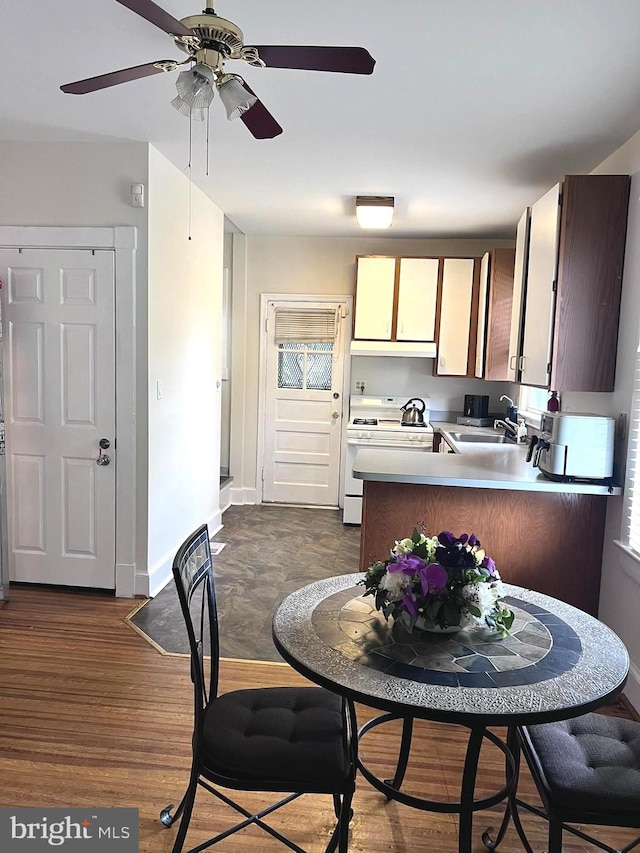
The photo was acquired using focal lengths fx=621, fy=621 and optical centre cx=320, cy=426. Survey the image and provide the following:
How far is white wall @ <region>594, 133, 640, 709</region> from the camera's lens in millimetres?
2707

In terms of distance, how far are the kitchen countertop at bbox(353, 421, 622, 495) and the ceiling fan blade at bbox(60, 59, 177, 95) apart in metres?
1.76

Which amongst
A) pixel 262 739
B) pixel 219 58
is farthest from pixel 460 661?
pixel 219 58

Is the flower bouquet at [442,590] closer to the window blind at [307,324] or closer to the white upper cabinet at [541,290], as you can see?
the white upper cabinet at [541,290]

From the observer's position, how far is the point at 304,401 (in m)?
6.04

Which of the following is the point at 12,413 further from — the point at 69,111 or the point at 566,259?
the point at 566,259

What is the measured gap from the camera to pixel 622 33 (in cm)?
210

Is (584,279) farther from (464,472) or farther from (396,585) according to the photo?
(396,585)

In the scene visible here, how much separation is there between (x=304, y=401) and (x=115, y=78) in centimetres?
420

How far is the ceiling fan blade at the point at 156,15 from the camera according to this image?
1.54 metres

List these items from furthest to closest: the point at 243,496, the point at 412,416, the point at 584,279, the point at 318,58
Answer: the point at 243,496 < the point at 412,416 < the point at 584,279 < the point at 318,58

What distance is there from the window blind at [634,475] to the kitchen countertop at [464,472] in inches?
3.4

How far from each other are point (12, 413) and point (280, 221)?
2732 millimetres

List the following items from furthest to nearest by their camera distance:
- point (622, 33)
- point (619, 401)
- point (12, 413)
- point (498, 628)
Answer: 1. point (12, 413)
2. point (619, 401)
3. point (622, 33)
4. point (498, 628)

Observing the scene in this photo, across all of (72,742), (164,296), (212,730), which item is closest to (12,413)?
(164,296)
